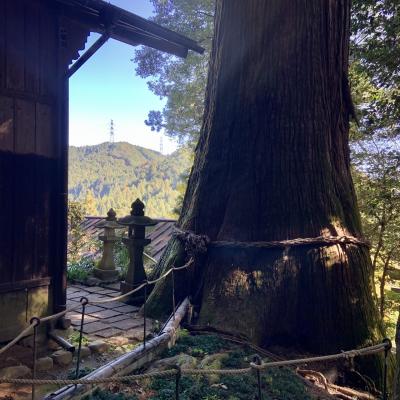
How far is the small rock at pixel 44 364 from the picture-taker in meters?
3.59

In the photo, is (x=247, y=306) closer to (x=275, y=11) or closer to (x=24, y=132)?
(x=24, y=132)

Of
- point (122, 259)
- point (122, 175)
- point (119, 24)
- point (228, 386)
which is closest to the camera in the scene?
point (228, 386)

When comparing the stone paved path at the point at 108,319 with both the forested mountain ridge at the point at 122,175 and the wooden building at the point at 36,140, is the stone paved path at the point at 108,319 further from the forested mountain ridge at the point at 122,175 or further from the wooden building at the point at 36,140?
the forested mountain ridge at the point at 122,175

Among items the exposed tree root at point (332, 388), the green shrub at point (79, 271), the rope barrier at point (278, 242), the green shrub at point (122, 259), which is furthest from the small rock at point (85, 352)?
the green shrub at point (122, 259)

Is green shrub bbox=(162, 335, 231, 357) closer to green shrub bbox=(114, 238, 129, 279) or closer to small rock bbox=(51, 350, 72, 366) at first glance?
small rock bbox=(51, 350, 72, 366)

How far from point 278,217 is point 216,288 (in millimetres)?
1215

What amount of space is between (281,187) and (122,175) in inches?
3217

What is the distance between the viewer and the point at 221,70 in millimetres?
5293

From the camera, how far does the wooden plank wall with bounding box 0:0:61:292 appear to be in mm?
3805

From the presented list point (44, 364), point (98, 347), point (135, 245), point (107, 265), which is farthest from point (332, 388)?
point (107, 265)

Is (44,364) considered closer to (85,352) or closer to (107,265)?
(85,352)

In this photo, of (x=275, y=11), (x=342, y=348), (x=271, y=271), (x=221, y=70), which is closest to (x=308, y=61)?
(x=275, y=11)

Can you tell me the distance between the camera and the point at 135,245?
6.00 m

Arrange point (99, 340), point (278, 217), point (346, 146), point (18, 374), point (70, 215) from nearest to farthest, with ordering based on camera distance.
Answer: point (18, 374), point (99, 340), point (278, 217), point (346, 146), point (70, 215)
